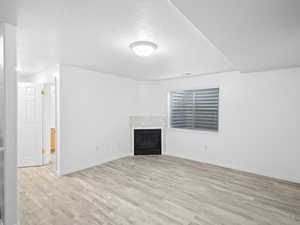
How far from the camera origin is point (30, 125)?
13.2ft

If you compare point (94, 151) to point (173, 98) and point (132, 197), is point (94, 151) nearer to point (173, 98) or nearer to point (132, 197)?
point (132, 197)

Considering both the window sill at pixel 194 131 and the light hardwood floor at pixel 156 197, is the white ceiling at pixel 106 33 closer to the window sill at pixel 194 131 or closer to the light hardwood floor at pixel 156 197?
the window sill at pixel 194 131

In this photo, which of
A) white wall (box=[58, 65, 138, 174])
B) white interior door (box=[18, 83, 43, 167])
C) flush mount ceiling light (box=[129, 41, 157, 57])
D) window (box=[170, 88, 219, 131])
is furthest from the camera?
window (box=[170, 88, 219, 131])

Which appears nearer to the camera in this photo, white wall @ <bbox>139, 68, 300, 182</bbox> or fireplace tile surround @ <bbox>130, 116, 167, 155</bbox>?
white wall @ <bbox>139, 68, 300, 182</bbox>

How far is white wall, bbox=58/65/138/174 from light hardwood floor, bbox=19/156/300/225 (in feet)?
1.67

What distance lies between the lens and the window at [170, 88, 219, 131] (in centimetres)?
449

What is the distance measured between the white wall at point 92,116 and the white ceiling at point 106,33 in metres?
0.64

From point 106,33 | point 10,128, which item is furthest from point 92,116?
point 106,33

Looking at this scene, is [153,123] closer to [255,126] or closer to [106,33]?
[255,126]

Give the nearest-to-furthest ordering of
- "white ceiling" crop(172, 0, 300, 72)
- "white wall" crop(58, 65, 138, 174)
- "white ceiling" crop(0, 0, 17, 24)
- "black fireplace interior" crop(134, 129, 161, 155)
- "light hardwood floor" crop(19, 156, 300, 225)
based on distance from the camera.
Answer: "white ceiling" crop(172, 0, 300, 72), "white ceiling" crop(0, 0, 17, 24), "light hardwood floor" crop(19, 156, 300, 225), "white wall" crop(58, 65, 138, 174), "black fireplace interior" crop(134, 129, 161, 155)

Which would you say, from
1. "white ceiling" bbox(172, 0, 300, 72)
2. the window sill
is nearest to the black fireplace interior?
the window sill

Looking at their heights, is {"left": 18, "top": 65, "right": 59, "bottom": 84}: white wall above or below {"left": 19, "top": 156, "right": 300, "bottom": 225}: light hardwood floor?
above

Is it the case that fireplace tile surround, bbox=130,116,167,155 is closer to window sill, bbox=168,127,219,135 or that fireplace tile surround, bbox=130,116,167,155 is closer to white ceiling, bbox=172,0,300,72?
window sill, bbox=168,127,219,135

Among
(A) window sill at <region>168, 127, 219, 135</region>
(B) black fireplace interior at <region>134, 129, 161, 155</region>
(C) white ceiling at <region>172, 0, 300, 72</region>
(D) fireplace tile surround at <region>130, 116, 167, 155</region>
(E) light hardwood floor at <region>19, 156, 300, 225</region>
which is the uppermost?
(C) white ceiling at <region>172, 0, 300, 72</region>
